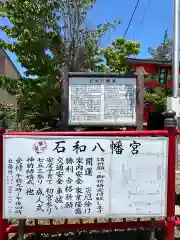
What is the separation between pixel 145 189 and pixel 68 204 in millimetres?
805

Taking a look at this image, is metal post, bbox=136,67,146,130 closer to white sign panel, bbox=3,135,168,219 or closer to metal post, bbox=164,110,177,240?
metal post, bbox=164,110,177,240

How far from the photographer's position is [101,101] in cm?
517

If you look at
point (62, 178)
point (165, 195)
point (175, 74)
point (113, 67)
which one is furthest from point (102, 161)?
point (113, 67)

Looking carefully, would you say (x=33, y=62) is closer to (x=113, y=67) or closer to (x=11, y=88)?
(x=11, y=88)

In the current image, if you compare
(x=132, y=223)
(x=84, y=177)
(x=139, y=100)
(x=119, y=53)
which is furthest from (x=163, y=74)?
(x=84, y=177)

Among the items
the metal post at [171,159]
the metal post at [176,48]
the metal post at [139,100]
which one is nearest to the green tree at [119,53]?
the metal post at [176,48]

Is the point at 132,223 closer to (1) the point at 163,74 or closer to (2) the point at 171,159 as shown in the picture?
(2) the point at 171,159

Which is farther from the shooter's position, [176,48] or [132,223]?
[176,48]

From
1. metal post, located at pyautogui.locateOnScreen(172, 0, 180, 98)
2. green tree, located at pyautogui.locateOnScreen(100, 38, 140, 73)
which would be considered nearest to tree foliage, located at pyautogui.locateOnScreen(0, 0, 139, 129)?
metal post, located at pyautogui.locateOnScreen(172, 0, 180, 98)

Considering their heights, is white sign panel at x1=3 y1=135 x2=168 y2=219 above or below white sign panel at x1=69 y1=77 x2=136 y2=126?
below

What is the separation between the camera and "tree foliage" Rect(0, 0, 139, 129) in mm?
9758

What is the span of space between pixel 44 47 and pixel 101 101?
516 cm

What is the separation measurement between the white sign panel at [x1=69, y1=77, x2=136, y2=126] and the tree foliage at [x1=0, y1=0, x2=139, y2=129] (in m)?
4.48

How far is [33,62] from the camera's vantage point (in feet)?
33.4
